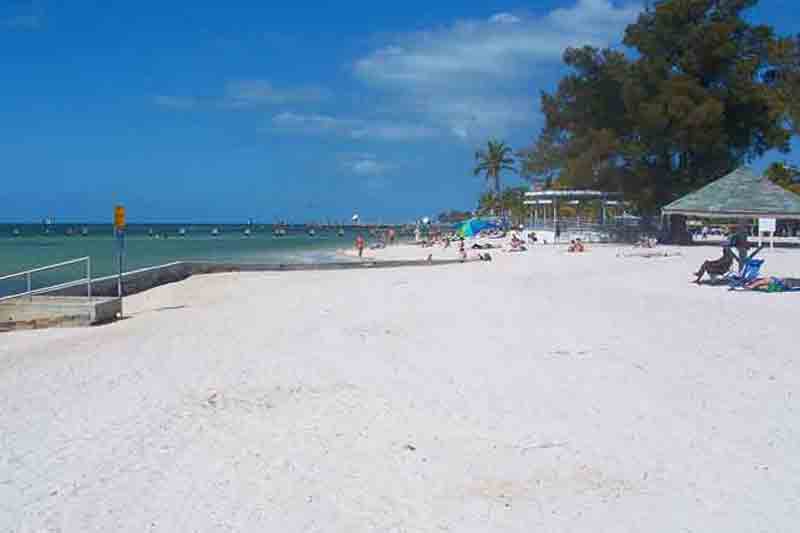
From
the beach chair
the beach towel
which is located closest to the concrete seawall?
the beach chair

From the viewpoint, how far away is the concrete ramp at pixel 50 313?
12000 mm

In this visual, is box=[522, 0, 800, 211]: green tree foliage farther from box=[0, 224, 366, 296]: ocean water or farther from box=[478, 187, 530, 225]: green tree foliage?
box=[478, 187, 530, 225]: green tree foliage

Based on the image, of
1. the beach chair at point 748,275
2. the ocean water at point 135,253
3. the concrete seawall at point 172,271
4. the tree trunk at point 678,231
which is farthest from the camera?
the tree trunk at point 678,231

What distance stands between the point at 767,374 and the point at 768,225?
16616 mm

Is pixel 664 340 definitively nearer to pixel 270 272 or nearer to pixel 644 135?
pixel 270 272

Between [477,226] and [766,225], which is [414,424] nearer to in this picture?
[766,225]

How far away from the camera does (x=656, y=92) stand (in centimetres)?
2966

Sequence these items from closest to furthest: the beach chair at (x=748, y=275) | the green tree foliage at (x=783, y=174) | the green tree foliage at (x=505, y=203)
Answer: the beach chair at (x=748, y=275), the green tree foliage at (x=783, y=174), the green tree foliage at (x=505, y=203)

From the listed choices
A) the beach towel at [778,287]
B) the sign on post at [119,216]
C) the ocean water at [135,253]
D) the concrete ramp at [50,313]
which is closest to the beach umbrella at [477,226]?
the ocean water at [135,253]

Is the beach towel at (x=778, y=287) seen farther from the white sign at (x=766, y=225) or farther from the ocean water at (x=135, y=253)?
the ocean water at (x=135, y=253)

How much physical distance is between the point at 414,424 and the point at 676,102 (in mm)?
26447

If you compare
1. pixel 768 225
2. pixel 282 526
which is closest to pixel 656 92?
pixel 768 225

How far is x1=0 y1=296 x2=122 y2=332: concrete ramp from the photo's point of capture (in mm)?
12000

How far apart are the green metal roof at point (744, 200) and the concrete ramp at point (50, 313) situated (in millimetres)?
15934
